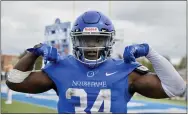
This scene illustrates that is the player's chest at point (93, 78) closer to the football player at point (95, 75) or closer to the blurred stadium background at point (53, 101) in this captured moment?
the football player at point (95, 75)

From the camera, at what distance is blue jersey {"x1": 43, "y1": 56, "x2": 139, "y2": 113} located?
6.53ft

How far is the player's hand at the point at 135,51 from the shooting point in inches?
77.3

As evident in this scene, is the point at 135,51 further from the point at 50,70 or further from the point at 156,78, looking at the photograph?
the point at 50,70

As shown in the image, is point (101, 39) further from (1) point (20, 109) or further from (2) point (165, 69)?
(1) point (20, 109)

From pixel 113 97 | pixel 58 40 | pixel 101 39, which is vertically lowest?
pixel 58 40

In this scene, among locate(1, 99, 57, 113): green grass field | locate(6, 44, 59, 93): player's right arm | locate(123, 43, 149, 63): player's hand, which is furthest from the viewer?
locate(1, 99, 57, 113): green grass field

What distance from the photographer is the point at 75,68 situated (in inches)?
81.1

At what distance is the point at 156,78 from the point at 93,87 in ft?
1.21

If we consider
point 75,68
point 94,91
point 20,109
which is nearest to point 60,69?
point 75,68

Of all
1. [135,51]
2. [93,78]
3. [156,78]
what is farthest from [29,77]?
[156,78]

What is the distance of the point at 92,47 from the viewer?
2016 millimetres

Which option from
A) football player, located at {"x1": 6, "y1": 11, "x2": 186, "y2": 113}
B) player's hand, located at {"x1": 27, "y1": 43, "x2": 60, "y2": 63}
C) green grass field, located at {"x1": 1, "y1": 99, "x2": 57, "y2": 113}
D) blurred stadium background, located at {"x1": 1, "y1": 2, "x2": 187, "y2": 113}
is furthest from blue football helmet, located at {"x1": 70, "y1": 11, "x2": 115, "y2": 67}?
green grass field, located at {"x1": 1, "y1": 99, "x2": 57, "y2": 113}

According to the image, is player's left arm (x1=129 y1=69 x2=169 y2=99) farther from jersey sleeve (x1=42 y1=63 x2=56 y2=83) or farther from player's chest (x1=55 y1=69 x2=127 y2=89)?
jersey sleeve (x1=42 y1=63 x2=56 y2=83)

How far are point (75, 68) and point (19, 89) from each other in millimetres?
364
